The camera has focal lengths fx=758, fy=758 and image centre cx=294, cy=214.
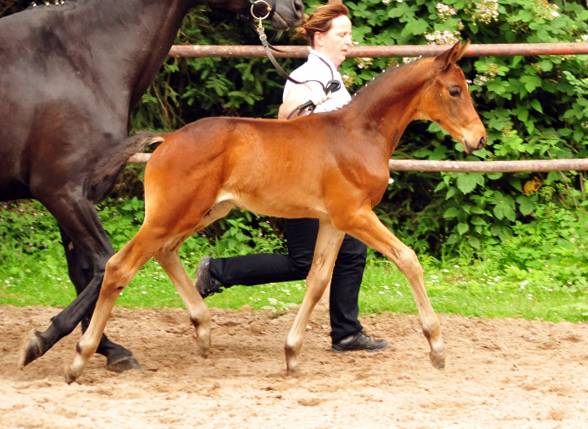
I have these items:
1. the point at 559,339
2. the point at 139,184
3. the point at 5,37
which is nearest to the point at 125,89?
the point at 5,37

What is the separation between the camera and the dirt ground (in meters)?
2.93

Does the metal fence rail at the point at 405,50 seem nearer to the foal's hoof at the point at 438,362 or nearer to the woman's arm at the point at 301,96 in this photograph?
the woman's arm at the point at 301,96

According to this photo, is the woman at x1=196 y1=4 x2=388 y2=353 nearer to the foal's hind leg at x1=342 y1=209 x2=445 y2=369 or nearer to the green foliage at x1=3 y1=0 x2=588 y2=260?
the foal's hind leg at x1=342 y1=209 x2=445 y2=369

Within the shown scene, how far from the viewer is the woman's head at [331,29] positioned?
4.05 meters

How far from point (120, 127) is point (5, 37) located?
72 centimetres

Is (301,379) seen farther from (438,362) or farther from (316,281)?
(438,362)

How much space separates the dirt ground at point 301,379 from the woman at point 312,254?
0.24m

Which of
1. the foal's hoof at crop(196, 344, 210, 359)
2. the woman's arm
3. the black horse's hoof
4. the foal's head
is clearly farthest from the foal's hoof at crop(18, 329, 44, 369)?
the foal's head

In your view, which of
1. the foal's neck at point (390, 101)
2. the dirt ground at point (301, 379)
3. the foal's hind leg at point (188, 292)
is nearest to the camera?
the dirt ground at point (301, 379)

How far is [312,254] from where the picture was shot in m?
4.18

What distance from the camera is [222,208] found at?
12.6ft

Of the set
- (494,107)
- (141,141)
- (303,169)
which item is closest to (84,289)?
(141,141)

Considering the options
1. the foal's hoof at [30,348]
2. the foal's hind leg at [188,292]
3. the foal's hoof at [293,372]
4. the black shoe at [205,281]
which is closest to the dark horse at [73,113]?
the foal's hoof at [30,348]

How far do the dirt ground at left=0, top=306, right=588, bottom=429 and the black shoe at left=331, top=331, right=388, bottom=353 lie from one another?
0.06 metres
